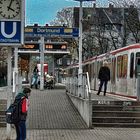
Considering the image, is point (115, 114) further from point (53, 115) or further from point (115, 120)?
point (53, 115)

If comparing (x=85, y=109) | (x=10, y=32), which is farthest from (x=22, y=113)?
(x=85, y=109)

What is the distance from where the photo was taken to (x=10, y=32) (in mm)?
16703

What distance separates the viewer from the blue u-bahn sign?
655 inches

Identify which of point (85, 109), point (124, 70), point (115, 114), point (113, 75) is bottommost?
point (115, 114)

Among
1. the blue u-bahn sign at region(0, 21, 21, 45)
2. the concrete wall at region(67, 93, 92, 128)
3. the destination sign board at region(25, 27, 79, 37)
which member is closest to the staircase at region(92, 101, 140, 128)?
the concrete wall at region(67, 93, 92, 128)

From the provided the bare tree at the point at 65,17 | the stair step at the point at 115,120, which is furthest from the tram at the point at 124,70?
the bare tree at the point at 65,17

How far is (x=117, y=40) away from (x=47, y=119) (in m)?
31.6

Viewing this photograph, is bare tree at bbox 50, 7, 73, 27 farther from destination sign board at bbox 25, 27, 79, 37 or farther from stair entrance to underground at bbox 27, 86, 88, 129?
stair entrance to underground at bbox 27, 86, 88, 129

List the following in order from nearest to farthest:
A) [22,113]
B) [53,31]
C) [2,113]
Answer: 1. [22,113]
2. [2,113]
3. [53,31]

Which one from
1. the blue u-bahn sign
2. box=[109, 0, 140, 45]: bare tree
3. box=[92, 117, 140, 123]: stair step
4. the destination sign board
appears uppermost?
box=[109, 0, 140, 45]: bare tree

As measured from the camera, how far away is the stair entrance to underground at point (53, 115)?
20.4 m

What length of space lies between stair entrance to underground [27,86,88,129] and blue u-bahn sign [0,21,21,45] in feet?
14.8

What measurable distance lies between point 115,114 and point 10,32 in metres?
6.64

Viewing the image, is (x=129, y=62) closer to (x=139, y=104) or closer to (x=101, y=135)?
(x=139, y=104)
